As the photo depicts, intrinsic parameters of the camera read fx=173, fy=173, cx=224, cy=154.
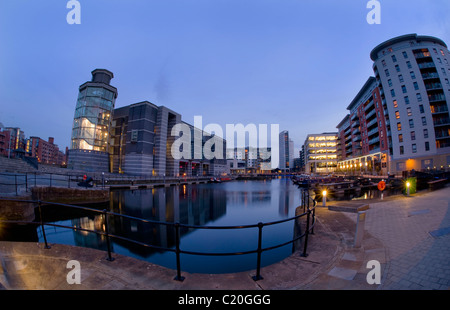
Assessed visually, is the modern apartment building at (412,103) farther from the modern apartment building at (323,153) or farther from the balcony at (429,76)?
the modern apartment building at (323,153)

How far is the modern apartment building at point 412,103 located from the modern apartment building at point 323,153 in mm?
49015

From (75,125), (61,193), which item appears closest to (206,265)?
(61,193)

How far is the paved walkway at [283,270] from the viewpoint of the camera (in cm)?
309

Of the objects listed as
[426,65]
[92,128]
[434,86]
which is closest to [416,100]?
[434,86]

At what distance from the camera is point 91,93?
5153 centimetres

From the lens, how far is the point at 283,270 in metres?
3.67

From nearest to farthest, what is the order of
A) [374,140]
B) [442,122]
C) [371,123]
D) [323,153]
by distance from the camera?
[442,122]
[374,140]
[371,123]
[323,153]

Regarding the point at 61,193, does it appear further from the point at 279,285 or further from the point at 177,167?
the point at 177,167

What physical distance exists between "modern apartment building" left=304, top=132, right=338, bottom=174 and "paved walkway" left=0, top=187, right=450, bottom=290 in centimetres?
10440

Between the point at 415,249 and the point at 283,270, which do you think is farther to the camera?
the point at 415,249

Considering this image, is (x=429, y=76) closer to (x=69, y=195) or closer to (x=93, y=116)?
(x=69, y=195)

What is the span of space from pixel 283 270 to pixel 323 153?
11062cm

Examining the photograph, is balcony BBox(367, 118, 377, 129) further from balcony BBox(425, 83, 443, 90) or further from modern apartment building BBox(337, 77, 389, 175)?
balcony BBox(425, 83, 443, 90)

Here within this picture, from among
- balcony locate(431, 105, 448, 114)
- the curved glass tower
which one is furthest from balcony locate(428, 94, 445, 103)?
the curved glass tower
